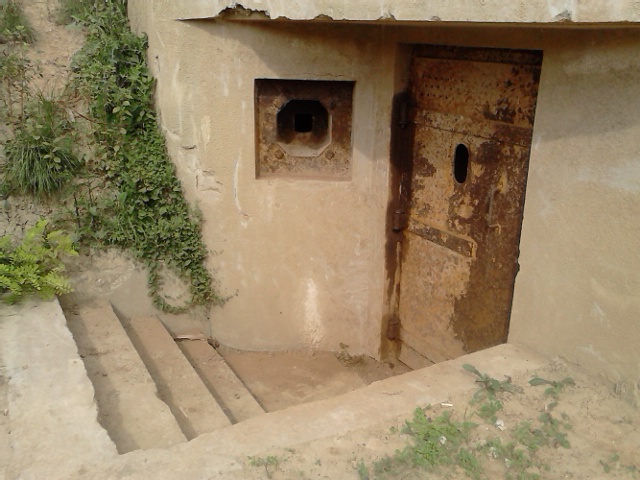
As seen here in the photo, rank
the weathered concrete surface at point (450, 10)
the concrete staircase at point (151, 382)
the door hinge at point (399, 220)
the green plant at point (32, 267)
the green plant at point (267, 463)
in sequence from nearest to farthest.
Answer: the weathered concrete surface at point (450, 10) → the green plant at point (267, 463) → the concrete staircase at point (151, 382) → the green plant at point (32, 267) → the door hinge at point (399, 220)

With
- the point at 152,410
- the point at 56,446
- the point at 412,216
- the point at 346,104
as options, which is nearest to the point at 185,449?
the point at 56,446

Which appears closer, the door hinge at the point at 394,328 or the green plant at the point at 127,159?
the green plant at the point at 127,159

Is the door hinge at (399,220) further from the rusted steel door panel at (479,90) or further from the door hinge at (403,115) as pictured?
the rusted steel door panel at (479,90)

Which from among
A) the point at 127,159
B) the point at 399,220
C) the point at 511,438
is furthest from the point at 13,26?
the point at 511,438

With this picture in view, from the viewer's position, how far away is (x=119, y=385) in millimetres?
4023

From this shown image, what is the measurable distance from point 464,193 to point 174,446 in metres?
2.79

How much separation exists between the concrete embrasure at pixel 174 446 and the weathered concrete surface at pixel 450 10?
6.26ft

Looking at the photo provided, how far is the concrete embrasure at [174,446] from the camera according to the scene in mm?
2721

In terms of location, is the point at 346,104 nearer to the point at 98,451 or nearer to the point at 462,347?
the point at 462,347

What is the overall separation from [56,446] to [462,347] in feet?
9.90

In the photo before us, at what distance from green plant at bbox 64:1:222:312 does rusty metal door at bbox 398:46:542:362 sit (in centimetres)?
198

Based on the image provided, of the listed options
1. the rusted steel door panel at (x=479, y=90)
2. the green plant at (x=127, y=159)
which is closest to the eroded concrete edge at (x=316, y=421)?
the rusted steel door panel at (x=479, y=90)

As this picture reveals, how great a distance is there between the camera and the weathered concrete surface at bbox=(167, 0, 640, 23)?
2.53m

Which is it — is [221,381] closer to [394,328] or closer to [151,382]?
[151,382]
